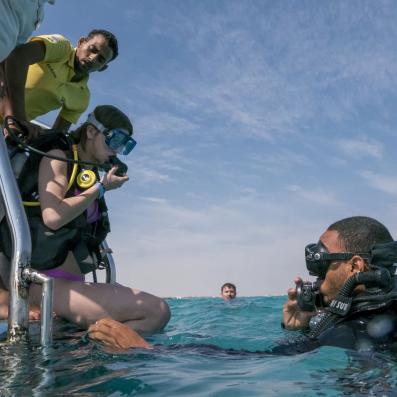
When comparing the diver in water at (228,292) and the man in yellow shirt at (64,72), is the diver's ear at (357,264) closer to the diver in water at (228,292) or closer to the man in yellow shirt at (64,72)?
the man in yellow shirt at (64,72)

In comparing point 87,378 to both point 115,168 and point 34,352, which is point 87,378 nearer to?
point 34,352

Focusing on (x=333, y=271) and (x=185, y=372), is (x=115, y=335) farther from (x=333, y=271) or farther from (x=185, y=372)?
(x=333, y=271)

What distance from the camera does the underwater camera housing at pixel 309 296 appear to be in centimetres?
386

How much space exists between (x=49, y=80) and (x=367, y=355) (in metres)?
3.55

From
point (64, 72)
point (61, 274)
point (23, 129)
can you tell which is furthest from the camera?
point (64, 72)

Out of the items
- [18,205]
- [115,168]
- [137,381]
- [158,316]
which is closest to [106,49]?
[115,168]

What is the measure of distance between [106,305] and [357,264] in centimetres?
184

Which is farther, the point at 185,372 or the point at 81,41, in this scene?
the point at 81,41

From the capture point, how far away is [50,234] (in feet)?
11.4

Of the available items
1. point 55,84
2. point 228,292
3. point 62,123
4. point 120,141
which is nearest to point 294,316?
point 120,141

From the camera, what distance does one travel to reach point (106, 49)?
182 inches

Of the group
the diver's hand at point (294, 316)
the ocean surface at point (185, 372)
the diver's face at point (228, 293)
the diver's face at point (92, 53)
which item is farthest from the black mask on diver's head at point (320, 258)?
the diver's face at point (228, 293)

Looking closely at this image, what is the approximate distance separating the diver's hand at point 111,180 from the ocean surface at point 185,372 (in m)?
1.09

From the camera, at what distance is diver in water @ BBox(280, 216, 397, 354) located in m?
2.95
